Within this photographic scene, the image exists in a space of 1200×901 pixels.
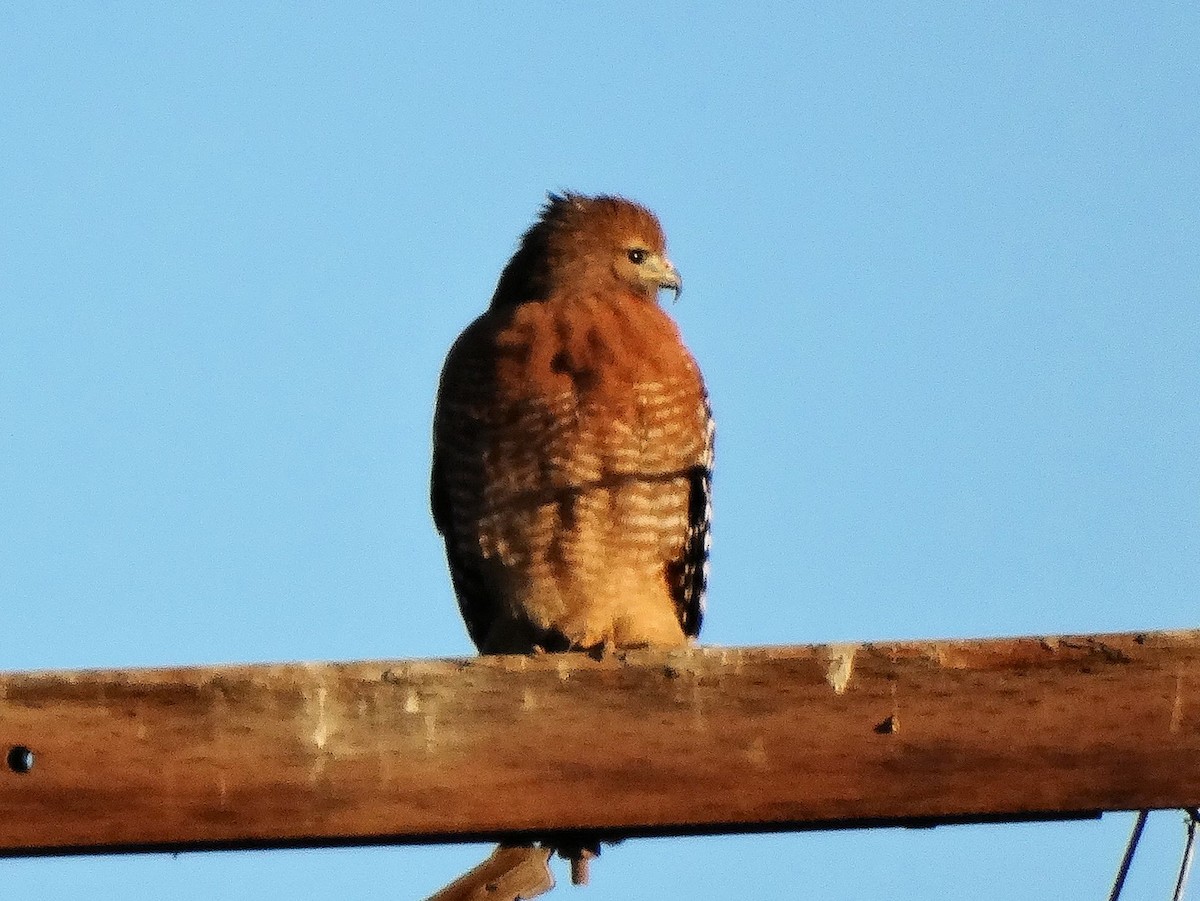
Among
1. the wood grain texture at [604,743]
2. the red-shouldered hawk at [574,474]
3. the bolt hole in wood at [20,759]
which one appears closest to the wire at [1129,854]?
the wood grain texture at [604,743]

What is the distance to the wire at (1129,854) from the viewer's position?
293cm

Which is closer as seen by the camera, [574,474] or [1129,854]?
[1129,854]

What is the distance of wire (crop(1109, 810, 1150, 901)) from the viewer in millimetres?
2932

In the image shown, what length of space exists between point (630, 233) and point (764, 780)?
16.2 feet

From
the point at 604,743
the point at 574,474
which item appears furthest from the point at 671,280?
the point at 604,743

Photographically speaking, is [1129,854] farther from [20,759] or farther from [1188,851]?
[20,759]

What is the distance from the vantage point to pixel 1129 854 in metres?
3.00

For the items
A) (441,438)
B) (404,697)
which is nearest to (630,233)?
(441,438)

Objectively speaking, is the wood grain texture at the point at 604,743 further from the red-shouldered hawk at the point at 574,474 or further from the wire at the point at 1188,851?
the red-shouldered hawk at the point at 574,474

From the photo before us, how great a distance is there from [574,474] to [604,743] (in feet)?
11.3

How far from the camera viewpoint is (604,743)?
315 centimetres

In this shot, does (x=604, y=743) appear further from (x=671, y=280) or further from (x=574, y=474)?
(x=671, y=280)

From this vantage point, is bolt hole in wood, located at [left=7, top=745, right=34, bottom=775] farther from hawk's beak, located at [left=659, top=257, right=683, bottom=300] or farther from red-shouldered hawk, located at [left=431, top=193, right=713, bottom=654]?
hawk's beak, located at [left=659, top=257, right=683, bottom=300]

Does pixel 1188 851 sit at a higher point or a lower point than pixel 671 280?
lower
